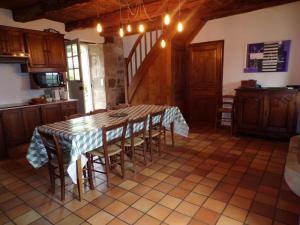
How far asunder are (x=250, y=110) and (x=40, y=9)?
4.52m

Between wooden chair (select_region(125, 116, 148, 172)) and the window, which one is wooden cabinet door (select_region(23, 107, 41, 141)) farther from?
wooden chair (select_region(125, 116, 148, 172))

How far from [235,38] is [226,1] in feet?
4.04

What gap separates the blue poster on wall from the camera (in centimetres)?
423

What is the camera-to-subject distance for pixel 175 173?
2.97 meters

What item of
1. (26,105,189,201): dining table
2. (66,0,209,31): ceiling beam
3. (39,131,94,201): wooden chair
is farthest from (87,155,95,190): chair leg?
(66,0,209,31): ceiling beam

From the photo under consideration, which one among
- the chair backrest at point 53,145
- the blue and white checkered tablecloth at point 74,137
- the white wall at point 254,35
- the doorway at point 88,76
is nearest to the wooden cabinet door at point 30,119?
the doorway at point 88,76

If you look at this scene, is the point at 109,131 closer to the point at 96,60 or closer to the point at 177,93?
the point at 177,93

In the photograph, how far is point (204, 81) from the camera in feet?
17.6

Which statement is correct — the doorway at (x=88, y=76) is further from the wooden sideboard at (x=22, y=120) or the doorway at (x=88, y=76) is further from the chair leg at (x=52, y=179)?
the chair leg at (x=52, y=179)

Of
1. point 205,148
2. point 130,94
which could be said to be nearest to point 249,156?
point 205,148

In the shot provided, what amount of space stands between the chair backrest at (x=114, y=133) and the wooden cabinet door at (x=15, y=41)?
108 inches

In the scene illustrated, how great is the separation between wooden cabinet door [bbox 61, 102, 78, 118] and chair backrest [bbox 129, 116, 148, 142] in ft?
7.42

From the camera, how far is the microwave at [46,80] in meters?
4.38

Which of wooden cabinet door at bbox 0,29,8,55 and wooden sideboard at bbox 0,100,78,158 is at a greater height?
wooden cabinet door at bbox 0,29,8,55
